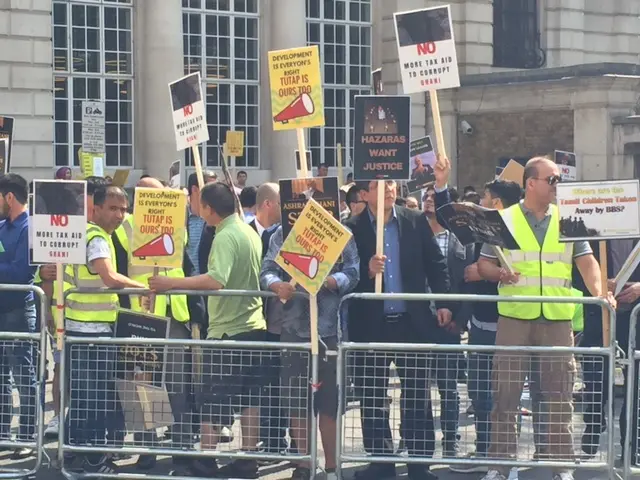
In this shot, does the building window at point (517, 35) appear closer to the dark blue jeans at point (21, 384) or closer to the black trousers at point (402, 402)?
the black trousers at point (402, 402)

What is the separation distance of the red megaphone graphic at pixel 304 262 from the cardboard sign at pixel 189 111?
312 cm

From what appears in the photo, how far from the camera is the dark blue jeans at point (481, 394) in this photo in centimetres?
807

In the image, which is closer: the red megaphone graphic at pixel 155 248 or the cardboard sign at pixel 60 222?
the cardboard sign at pixel 60 222

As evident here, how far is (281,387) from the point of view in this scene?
8086 millimetres

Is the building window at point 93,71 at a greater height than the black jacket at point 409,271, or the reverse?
the building window at point 93,71

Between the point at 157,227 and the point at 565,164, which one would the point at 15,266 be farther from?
the point at 565,164

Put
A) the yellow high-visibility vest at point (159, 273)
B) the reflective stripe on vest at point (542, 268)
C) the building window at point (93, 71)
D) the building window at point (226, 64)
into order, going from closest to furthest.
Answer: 1. the reflective stripe on vest at point (542, 268)
2. the yellow high-visibility vest at point (159, 273)
3. the building window at point (93, 71)
4. the building window at point (226, 64)

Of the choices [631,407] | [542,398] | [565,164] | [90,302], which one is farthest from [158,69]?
[631,407]

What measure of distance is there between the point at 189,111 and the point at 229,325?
2.99 metres

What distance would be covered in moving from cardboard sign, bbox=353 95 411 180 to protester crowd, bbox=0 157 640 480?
0.14 m

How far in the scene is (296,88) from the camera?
8945mm

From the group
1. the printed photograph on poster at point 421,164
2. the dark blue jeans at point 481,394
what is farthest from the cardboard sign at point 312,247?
the printed photograph on poster at point 421,164

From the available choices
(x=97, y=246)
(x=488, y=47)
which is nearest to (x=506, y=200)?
(x=97, y=246)

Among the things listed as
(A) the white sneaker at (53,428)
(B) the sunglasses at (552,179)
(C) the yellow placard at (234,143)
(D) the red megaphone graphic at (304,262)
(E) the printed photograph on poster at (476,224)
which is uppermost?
(C) the yellow placard at (234,143)
